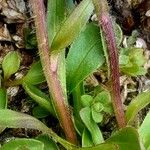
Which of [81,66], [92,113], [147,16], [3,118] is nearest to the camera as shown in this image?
[3,118]

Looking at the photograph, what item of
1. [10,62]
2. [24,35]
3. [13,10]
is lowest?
[10,62]

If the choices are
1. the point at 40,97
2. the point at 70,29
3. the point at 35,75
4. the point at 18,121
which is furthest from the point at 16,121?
the point at 70,29

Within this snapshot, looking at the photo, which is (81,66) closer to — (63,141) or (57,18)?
(57,18)

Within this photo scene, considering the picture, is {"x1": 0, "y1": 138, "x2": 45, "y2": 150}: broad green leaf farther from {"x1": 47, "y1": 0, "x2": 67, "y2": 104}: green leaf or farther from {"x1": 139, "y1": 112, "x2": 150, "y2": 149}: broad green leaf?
{"x1": 139, "y1": 112, "x2": 150, "y2": 149}: broad green leaf

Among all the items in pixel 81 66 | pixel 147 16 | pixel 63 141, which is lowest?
pixel 63 141

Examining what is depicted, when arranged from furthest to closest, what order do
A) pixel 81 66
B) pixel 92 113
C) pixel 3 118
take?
pixel 81 66
pixel 92 113
pixel 3 118

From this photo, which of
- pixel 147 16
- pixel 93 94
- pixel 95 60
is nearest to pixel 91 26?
pixel 95 60

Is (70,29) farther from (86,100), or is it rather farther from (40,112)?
(40,112)

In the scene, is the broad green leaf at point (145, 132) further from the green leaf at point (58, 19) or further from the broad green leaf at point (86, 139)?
the green leaf at point (58, 19)
